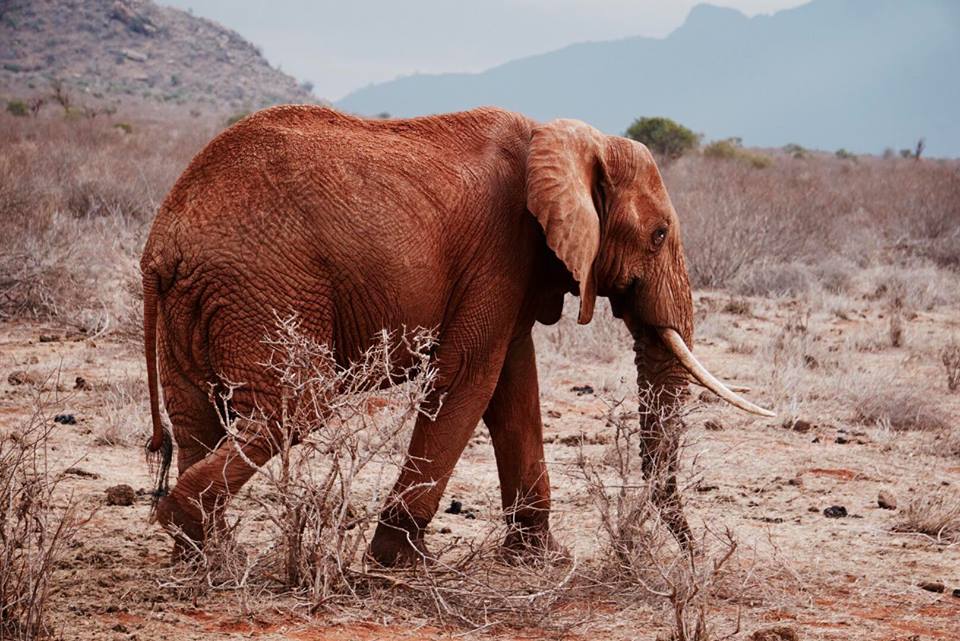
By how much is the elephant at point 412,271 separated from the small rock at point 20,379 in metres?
3.57

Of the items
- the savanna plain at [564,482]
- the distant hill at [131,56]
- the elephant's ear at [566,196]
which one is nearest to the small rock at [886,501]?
the savanna plain at [564,482]

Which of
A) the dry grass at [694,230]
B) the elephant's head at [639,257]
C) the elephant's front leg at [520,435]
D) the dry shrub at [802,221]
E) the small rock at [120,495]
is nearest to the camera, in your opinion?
the elephant's head at [639,257]

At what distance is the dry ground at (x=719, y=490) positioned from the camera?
15.7 feet

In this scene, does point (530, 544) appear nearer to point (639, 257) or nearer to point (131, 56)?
point (639, 257)

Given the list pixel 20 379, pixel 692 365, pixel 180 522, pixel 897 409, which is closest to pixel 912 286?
pixel 897 409

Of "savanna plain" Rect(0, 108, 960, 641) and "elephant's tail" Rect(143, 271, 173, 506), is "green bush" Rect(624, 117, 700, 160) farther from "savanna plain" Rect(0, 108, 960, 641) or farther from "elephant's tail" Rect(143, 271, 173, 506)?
"elephant's tail" Rect(143, 271, 173, 506)

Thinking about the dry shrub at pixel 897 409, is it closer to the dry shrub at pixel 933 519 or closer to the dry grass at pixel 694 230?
the dry shrub at pixel 933 519

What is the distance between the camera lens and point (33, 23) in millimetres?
67625

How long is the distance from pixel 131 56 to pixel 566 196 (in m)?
68.6

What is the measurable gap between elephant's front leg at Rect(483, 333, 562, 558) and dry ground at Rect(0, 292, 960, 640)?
0.71 ft

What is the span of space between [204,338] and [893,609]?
316cm

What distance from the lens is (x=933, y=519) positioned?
6574mm

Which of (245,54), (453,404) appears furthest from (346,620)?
(245,54)

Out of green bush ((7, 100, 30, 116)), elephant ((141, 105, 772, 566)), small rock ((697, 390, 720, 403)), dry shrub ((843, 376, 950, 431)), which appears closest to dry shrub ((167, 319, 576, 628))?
elephant ((141, 105, 772, 566))
